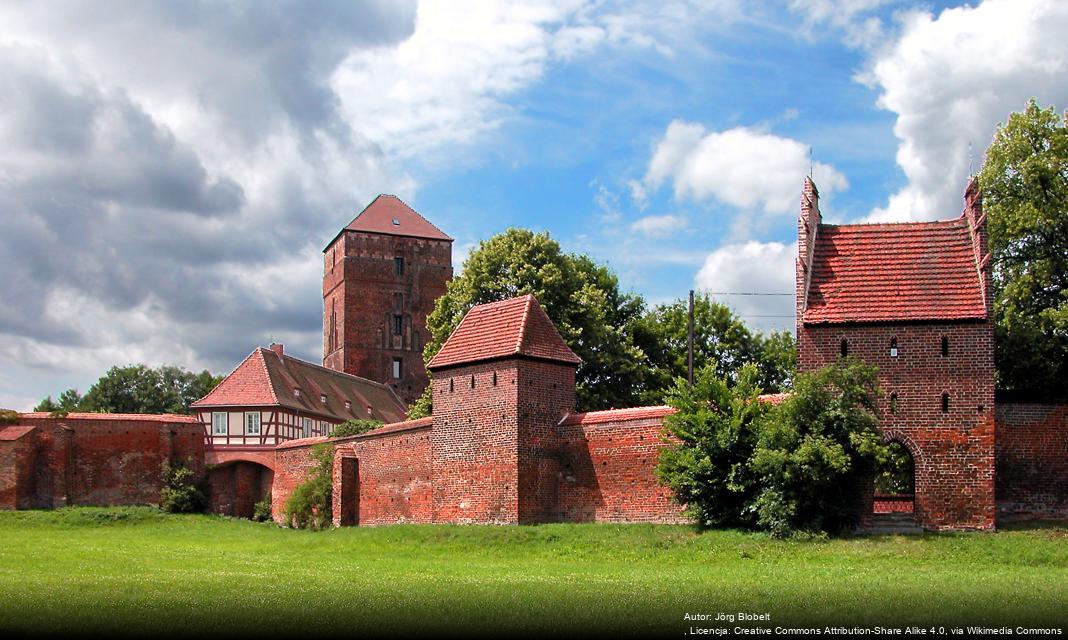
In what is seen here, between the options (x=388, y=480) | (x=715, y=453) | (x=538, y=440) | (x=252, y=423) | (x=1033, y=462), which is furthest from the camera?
(x=252, y=423)

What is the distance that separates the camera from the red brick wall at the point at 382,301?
79.6 metres

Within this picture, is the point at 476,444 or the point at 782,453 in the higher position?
the point at 476,444

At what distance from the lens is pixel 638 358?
144ft

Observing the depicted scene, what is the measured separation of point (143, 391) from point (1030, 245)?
66101mm

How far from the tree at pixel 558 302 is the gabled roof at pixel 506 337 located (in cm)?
873

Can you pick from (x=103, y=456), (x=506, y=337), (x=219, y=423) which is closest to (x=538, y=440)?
(x=506, y=337)

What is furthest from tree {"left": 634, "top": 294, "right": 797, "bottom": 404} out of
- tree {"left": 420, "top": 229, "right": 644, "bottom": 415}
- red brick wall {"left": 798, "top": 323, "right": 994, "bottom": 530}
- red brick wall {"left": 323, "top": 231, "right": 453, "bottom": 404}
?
red brick wall {"left": 323, "top": 231, "right": 453, "bottom": 404}

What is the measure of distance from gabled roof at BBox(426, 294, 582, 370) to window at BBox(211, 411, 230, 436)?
2125 centimetres

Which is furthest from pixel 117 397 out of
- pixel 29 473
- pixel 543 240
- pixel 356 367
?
pixel 543 240

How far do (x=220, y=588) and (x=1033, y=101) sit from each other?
26.2m

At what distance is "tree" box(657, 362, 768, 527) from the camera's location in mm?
26831

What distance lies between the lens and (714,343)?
48.3 m

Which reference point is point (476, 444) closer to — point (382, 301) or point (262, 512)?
point (262, 512)

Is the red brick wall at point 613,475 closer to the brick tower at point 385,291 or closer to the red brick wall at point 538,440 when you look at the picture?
the red brick wall at point 538,440
